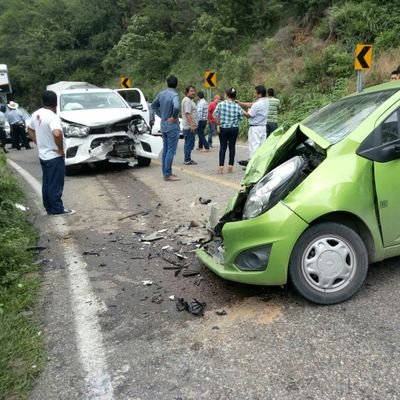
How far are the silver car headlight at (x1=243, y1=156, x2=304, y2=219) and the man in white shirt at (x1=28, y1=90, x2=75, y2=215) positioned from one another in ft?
12.4

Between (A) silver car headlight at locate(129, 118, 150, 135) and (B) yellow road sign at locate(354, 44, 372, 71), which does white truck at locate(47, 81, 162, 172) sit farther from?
(B) yellow road sign at locate(354, 44, 372, 71)

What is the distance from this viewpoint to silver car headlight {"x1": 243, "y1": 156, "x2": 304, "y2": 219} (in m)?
3.47

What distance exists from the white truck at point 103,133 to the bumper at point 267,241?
21.1ft

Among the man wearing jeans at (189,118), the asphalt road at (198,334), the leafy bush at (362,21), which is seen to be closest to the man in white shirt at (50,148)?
the asphalt road at (198,334)

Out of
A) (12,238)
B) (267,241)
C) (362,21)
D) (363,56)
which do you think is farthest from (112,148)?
(362,21)

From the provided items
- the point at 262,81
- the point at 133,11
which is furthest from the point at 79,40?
the point at 262,81

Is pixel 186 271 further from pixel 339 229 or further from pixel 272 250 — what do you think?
pixel 339 229

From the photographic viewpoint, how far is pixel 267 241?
11.0 ft

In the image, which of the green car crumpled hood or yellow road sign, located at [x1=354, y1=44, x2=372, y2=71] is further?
yellow road sign, located at [x1=354, y1=44, x2=372, y2=71]

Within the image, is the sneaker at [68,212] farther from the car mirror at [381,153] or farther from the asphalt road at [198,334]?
the car mirror at [381,153]

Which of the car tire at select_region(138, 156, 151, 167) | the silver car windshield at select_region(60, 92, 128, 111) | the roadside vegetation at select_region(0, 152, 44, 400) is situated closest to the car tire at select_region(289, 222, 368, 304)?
the roadside vegetation at select_region(0, 152, 44, 400)

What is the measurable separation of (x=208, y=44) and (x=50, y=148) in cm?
2040

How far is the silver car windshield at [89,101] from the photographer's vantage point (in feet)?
33.9

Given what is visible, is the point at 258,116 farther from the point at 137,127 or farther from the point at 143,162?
the point at 143,162
